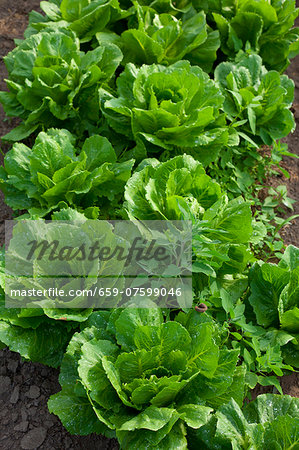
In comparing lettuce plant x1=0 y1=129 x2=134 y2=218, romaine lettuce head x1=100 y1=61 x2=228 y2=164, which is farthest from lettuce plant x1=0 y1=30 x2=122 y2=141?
lettuce plant x1=0 y1=129 x2=134 y2=218

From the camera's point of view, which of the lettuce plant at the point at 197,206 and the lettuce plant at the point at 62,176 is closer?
the lettuce plant at the point at 197,206

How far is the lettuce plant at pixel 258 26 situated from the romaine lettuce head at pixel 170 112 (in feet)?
2.81

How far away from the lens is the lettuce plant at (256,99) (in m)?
3.04

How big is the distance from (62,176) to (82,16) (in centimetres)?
149

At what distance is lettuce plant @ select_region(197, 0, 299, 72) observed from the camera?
344cm

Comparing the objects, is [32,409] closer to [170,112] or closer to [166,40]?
[170,112]

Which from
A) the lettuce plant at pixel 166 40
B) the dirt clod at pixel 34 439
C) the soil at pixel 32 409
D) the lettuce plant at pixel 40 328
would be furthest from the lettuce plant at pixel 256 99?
the dirt clod at pixel 34 439

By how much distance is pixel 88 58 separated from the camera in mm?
2936

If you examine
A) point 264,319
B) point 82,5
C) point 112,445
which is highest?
point 82,5

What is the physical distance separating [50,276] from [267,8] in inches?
99.2

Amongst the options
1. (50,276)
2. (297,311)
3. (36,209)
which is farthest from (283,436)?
(36,209)

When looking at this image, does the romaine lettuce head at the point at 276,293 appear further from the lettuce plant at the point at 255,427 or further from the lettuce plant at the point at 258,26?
the lettuce plant at the point at 258,26

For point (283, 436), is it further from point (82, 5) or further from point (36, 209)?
point (82, 5)

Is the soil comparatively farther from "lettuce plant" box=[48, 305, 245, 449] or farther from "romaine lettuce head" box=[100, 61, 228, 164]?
"romaine lettuce head" box=[100, 61, 228, 164]
